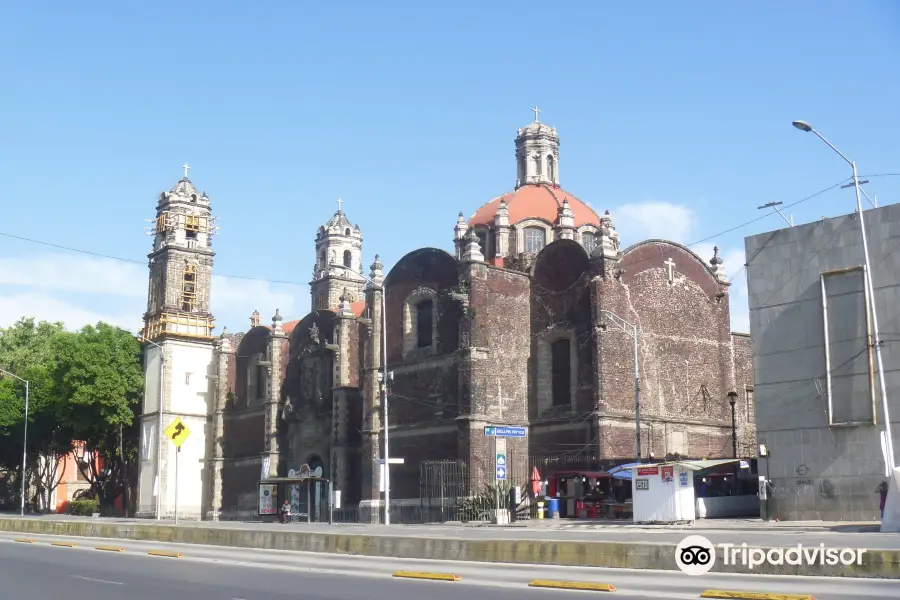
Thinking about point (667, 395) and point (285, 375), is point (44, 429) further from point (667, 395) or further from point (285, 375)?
point (667, 395)

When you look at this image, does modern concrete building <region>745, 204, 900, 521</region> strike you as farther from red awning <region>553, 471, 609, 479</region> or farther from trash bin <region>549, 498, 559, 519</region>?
trash bin <region>549, 498, 559, 519</region>

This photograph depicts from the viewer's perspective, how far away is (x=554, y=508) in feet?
138

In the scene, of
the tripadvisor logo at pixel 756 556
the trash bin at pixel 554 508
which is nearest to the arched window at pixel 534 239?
the trash bin at pixel 554 508

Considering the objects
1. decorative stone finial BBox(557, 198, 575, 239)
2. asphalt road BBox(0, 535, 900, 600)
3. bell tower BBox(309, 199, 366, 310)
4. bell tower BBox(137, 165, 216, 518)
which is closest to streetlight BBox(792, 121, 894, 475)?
asphalt road BBox(0, 535, 900, 600)

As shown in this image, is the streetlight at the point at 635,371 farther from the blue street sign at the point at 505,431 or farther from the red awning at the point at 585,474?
the blue street sign at the point at 505,431

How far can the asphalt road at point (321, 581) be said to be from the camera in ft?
52.3

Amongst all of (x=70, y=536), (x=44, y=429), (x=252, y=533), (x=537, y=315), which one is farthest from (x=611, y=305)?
(x=44, y=429)

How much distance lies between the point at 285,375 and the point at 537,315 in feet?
65.6

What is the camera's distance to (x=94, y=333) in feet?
217

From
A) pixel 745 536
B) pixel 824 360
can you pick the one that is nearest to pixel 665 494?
pixel 824 360

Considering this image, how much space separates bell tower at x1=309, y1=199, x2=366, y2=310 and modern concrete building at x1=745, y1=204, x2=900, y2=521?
57017 millimetres

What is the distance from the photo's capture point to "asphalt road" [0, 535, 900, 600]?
15.9 metres

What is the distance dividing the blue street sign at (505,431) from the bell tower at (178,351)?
26642mm

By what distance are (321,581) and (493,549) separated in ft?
16.2
